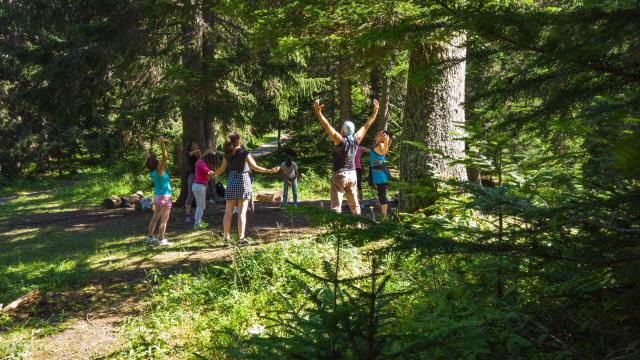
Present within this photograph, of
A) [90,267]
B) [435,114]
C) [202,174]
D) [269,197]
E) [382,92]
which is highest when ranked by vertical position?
[382,92]

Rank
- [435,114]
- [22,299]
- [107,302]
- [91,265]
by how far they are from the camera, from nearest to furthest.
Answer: [107,302] → [22,299] → [435,114] → [91,265]

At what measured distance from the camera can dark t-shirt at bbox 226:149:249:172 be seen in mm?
8271

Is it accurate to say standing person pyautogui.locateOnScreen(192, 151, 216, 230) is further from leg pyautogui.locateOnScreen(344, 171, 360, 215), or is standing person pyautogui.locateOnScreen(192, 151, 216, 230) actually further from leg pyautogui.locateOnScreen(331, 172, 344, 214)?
leg pyautogui.locateOnScreen(344, 171, 360, 215)

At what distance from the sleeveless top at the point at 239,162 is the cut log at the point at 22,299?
3.41 metres

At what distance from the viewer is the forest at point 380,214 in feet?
6.40

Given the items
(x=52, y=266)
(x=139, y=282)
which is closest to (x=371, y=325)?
(x=139, y=282)

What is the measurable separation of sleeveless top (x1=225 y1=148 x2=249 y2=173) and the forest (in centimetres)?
123

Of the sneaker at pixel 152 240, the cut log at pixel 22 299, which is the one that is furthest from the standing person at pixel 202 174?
the cut log at pixel 22 299

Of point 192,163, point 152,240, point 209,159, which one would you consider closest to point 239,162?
point 209,159

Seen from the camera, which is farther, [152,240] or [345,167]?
[152,240]

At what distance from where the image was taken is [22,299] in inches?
268

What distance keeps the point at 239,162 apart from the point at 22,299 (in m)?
3.71

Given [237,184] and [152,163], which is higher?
[152,163]

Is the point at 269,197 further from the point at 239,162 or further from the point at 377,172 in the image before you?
the point at 239,162
